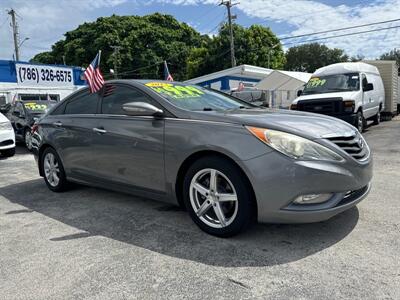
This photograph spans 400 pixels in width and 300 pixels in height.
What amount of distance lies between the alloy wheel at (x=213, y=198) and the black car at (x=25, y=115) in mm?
8851

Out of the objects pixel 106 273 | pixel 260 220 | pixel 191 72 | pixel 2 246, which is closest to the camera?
pixel 106 273

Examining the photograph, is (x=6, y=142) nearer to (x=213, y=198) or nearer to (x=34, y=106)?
(x=34, y=106)

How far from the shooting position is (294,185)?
10.4 ft

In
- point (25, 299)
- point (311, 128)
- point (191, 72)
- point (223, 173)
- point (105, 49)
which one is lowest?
point (25, 299)

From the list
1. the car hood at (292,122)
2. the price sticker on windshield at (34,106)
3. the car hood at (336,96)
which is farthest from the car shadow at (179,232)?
the car hood at (336,96)

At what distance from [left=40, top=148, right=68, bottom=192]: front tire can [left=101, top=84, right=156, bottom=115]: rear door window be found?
1.24 m

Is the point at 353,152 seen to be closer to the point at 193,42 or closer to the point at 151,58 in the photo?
the point at 151,58

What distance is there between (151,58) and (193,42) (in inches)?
329

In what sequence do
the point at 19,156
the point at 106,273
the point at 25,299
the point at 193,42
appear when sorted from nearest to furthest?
1. the point at 25,299
2. the point at 106,273
3. the point at 19,156
4. the point at 193,42

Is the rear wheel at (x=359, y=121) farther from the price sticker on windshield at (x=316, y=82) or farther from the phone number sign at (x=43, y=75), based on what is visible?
the phone number sign at (x=43, y=75)

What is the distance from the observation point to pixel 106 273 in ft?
10.1

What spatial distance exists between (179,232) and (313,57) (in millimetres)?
66307

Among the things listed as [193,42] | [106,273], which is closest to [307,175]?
[106,273]

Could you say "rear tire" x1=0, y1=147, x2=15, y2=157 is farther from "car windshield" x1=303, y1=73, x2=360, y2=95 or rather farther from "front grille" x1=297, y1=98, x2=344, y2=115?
"car windshield" x1=303, y1=73, x2=360, y2=95
